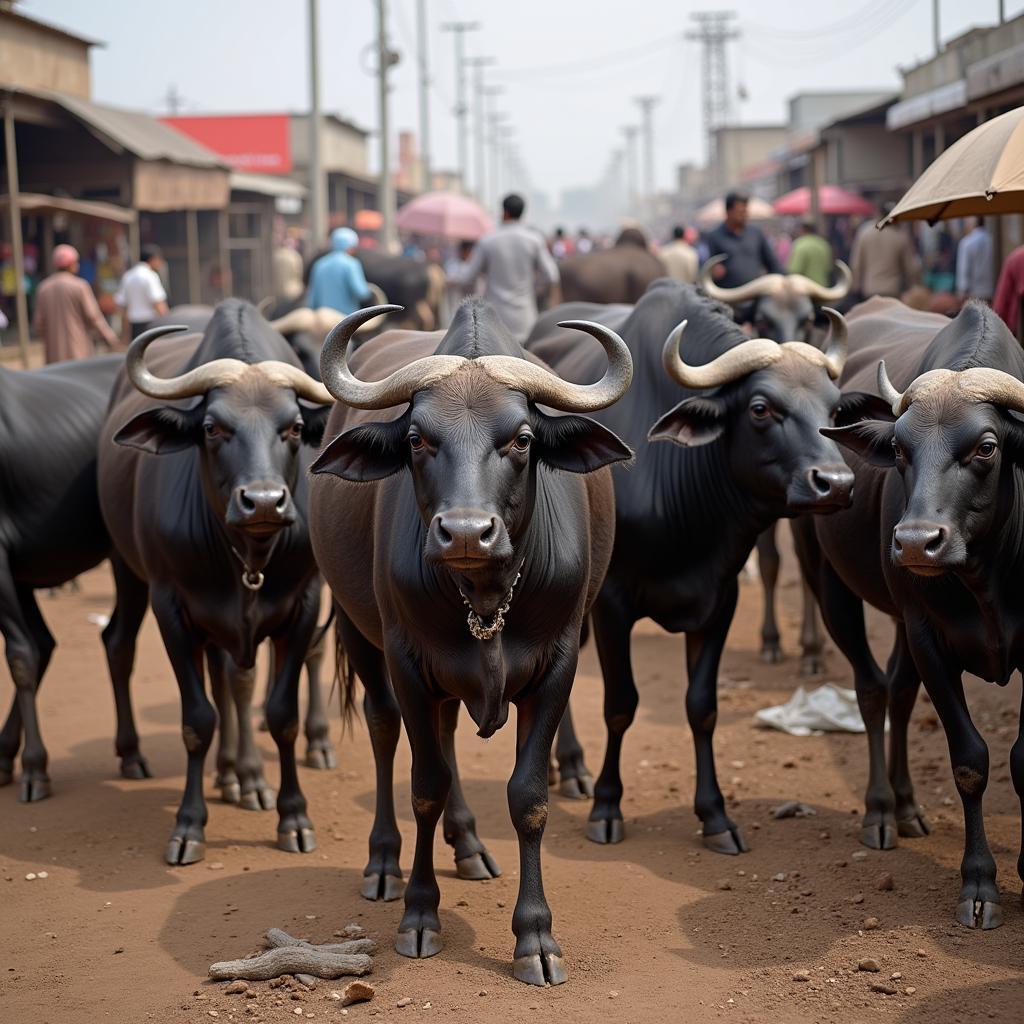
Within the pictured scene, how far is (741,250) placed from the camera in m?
11.7

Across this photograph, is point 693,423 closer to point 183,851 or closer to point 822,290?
point 183,851

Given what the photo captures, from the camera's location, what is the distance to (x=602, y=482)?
5.65m

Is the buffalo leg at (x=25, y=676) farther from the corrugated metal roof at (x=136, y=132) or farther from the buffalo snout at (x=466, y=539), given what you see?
the corrugated metal roof at (x=136, y=132)

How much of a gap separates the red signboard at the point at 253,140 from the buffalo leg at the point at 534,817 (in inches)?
1549

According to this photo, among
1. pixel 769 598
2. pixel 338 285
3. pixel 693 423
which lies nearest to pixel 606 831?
pixel 693 423

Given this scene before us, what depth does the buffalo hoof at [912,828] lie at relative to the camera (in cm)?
592

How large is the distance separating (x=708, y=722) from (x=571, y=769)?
3.09ft

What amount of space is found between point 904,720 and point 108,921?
10.4ft

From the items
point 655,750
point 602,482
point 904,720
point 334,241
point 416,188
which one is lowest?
point 655,750

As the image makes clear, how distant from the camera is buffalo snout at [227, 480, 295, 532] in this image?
559 cm

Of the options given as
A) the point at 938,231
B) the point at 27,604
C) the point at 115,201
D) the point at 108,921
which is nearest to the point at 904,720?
→ the point at 108,921

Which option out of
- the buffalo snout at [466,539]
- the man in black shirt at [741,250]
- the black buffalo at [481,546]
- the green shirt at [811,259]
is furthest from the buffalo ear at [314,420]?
the green shirt at [811,259]

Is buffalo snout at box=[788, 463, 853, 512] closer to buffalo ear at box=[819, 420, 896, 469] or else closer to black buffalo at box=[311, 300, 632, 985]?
buffalo ear at box=[819, 420, 896, 469]

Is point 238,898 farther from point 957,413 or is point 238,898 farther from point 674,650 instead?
point 674,650
